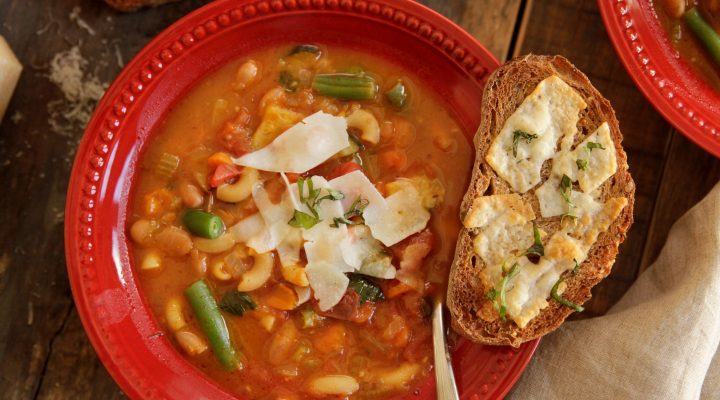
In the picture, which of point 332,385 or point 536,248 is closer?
point 536,248

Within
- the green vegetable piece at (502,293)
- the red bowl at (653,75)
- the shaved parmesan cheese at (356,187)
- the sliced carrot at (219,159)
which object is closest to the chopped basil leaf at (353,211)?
the shaved parmesan cheese at (356,187)

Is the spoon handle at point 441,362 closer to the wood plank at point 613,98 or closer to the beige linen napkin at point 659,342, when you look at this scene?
the beige linen napkin at point 659,342

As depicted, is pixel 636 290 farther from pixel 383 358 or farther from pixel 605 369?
pixel 383 358

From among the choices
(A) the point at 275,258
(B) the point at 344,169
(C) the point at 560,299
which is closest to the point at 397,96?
(B) the point at 344,169

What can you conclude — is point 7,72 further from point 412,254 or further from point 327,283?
point 412,254

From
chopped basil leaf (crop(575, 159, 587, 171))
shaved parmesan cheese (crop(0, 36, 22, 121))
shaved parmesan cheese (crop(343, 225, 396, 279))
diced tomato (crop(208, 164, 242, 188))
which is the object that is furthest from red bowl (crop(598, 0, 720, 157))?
shaved parmesan cheese (crop(0, 36, 22, 121))

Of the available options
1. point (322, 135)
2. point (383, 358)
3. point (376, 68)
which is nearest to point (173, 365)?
point (383, 358)
